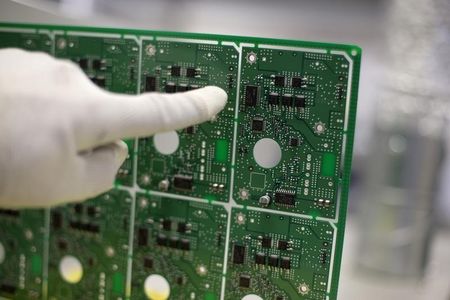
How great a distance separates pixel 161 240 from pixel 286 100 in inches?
26.6

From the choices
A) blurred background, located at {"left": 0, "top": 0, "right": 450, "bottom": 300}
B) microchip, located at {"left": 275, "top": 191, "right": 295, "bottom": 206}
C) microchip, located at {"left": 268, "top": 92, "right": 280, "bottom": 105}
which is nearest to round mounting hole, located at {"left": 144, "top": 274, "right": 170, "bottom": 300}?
microchip, located at {"left": 275, "top": 191, "right": 295, "bottom": 206}

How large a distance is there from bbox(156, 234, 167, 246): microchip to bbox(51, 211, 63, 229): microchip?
0.46 meters

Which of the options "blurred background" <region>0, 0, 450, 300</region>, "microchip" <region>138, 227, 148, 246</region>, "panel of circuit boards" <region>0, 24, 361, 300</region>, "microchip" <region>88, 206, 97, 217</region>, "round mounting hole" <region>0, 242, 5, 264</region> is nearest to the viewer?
"panel of circuit boards" <region>0, 24, 361, 300</region>

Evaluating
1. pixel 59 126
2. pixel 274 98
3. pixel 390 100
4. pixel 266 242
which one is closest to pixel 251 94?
pixel 274 98

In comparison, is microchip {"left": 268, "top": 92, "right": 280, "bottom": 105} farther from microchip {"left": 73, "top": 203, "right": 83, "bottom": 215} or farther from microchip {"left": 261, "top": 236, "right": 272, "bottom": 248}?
microchip {"left": 73, "top": 203, "right": 83, "bottom": 215}

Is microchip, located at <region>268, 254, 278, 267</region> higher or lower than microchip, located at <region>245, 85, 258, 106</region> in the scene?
lower

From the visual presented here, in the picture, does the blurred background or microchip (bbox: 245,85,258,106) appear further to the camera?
the blurred background

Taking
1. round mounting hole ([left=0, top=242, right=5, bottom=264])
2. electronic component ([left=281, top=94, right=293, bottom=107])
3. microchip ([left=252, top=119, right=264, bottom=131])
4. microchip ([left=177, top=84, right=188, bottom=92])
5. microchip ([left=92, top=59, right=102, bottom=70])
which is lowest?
round mounting hole ([left=0, top=242, right=5, bottom=264])

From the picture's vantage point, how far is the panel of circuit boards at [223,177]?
5.06ft

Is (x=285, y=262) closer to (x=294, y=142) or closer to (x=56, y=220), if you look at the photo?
(x=294, y=142)

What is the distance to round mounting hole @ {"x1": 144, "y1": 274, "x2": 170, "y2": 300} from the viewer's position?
1743mm

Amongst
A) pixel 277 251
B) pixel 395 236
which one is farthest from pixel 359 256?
pixel 277 251

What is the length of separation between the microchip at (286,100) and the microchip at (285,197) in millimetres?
292

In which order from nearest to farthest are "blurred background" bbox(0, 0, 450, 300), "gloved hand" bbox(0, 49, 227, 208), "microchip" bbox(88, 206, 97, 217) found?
"gloved hand" bbox(0, 49, 227, 208) → "microchip" bbox(88, 206, 97, 217) → "blurred background" bbox(0, 0, 450, 300)
